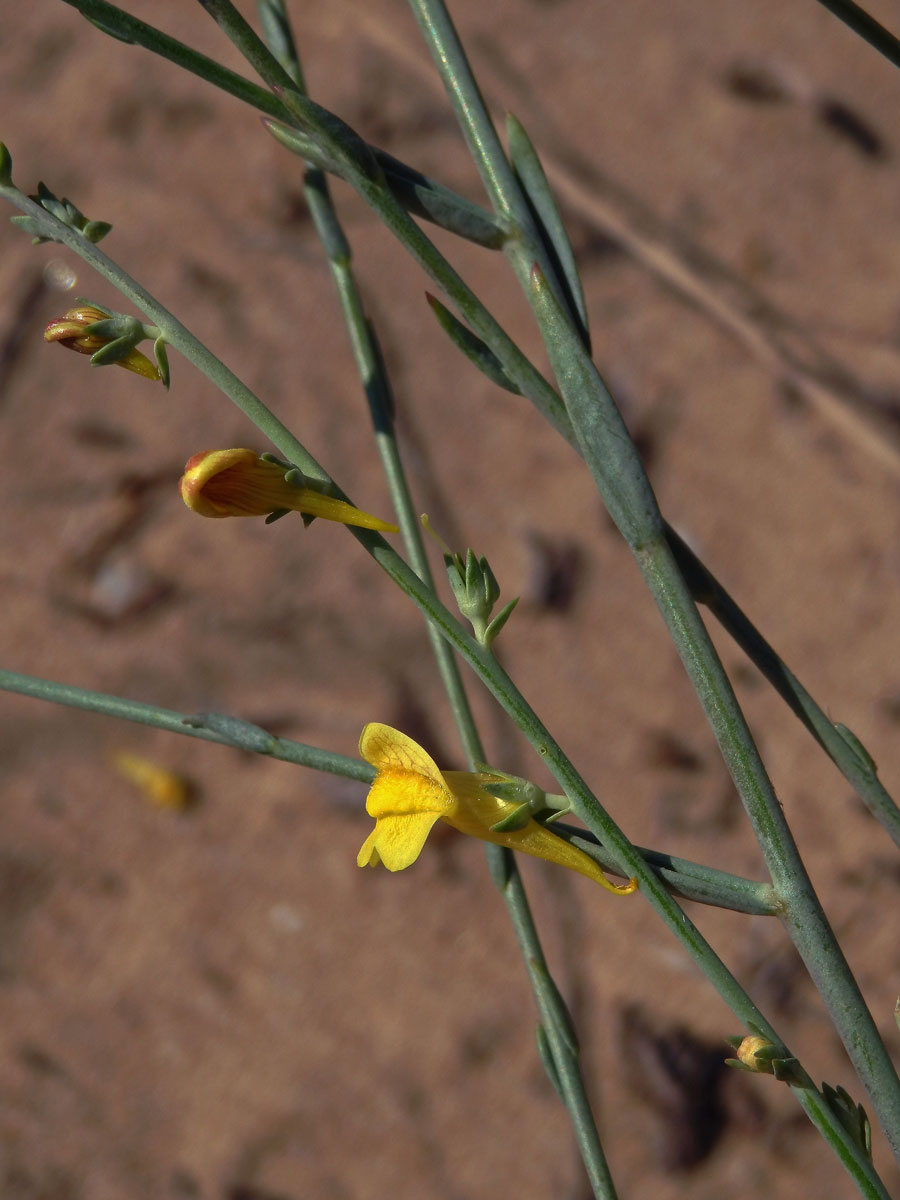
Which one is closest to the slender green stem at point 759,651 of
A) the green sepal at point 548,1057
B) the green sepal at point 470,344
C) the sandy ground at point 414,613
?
the green sepal at point 470,344

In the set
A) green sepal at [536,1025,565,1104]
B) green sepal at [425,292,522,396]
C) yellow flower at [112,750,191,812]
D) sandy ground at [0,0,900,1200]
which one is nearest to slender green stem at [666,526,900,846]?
green sepal at [425,292,522,396]

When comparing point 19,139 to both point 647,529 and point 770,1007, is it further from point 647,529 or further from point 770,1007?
point 770,1007

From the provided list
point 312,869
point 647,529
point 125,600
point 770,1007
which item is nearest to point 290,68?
point 647,529

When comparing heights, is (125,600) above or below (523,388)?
below

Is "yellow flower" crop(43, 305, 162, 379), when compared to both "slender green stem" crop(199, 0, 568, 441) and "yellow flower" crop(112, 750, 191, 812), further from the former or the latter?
"yellow flower" crop(112, 750, 191, 812)

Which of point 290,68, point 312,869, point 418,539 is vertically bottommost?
point 312,869

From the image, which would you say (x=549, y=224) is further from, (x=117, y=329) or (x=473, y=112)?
(x=117, y=329)
